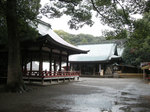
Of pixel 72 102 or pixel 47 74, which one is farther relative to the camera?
pixel 47 74

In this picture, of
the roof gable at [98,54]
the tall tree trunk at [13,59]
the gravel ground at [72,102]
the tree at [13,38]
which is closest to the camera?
the gravel ground at [72,102]

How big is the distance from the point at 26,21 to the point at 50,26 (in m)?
10.9

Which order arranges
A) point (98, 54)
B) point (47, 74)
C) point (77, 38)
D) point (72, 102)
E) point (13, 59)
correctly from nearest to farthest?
1. point (72, 102)
2. point (13, 59)
3. point (47, 74)
4. point (98, 54)
5. point (77, 38)

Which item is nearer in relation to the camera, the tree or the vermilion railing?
the tree

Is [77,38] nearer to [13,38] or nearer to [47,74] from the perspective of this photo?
[47,74]

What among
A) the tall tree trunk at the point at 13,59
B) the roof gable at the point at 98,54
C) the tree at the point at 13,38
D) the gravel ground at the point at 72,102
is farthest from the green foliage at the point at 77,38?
the gravel ground at the point at 72,102

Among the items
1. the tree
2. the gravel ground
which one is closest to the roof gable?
the gravel ground

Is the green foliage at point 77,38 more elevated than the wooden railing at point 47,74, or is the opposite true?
the green foliage at point 77,38

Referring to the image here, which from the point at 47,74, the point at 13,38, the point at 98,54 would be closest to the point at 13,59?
the point at 13,38

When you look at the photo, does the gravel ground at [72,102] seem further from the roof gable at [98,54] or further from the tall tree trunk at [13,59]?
the roof gable at [98,54]

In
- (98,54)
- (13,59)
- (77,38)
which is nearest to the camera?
(13,59)

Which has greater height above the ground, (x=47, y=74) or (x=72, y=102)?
(x=47, y=74)

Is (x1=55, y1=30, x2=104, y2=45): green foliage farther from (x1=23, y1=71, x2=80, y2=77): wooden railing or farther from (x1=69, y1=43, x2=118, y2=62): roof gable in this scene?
(x1=23, y1=71, x2=80, y2=77): wooden railing

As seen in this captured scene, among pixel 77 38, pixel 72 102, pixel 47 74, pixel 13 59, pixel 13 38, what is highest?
pixel 77 38
